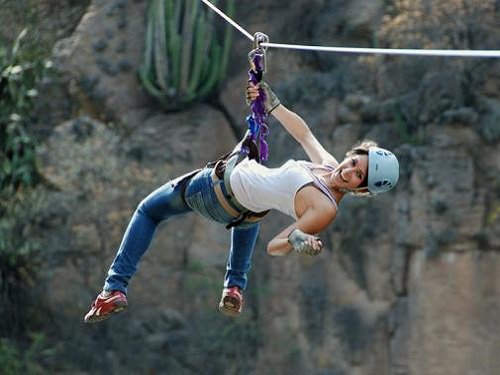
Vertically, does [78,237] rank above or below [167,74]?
below

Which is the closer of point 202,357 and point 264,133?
point 264,133

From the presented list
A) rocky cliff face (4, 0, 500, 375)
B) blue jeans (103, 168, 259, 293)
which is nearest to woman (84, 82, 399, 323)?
blue jeans (103, 168, 259, 293)

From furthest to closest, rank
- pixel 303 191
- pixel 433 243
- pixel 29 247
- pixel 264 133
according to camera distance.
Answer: pixel 29 247, pixel 433 243, pixel 264 133, pixel 303 191

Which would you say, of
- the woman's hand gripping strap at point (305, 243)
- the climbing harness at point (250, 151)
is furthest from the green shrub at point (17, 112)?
the woman's hand gripping strap at point (305, 243)

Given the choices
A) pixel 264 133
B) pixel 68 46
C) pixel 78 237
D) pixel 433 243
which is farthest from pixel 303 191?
pixel 68 46

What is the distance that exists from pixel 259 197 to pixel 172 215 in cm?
65

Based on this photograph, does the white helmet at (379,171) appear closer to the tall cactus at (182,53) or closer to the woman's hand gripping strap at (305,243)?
the woman's hand gripping strap at (305,243)

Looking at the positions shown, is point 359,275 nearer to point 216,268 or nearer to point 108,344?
point 216,268

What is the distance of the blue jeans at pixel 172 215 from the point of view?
8.02m

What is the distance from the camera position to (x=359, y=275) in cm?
1588

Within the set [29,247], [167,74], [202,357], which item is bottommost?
[202,357]

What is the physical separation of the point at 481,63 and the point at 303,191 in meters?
8.46

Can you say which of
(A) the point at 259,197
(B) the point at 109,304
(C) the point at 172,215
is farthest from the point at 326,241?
(A) the point at 259,197

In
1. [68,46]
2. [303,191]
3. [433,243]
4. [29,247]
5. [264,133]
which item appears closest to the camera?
[303,191]
